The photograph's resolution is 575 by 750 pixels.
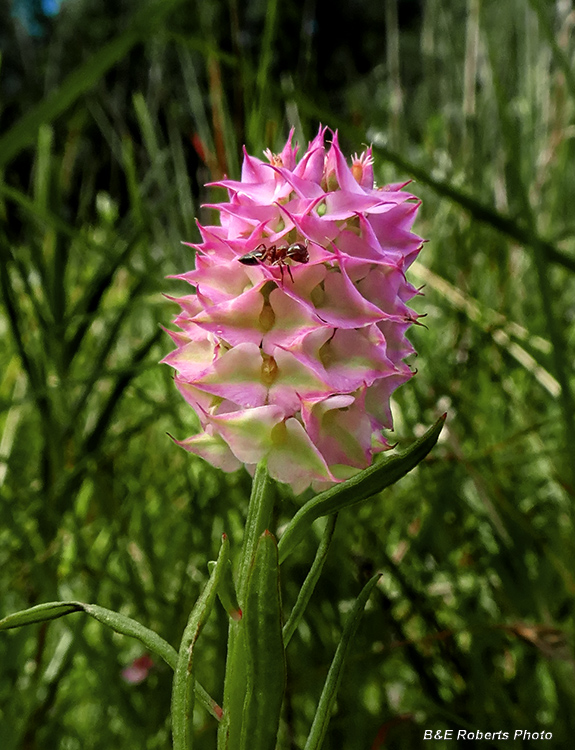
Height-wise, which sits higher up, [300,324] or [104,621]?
[300,324]

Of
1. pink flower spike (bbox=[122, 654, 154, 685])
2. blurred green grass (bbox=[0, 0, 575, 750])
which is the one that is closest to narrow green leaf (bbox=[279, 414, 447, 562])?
blurred green grass (bbox=[0, 0, 575, 750])

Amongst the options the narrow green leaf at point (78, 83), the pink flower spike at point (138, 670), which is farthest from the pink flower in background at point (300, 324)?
the pink flower spike at point (138, 670)

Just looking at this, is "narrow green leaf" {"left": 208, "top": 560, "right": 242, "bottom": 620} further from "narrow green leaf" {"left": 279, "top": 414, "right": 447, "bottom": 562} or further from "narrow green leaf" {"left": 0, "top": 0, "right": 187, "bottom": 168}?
"narrow green leaf" {"left": 0, "top": 0, "right": 187, "bottom": 168}

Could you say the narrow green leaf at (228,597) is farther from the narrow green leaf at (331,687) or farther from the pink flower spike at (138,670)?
the pink flower spike at (138,670)

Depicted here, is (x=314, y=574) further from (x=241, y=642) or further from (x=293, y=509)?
(x=293, y=509)

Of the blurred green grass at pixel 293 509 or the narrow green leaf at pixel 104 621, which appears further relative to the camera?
the blurred green grass at pixel 293 509

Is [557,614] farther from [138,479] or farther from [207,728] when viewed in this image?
[138,479]

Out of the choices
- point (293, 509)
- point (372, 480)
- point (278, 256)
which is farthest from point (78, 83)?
point (293, 509)
